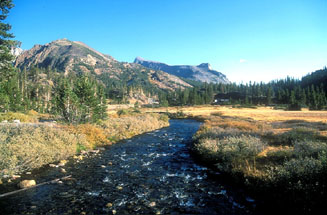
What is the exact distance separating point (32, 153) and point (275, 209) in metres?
17.1

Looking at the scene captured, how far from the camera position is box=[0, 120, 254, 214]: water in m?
8.92

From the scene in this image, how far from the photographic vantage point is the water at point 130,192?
892 cm

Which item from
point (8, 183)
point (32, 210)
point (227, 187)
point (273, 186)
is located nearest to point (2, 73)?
point (8, 183)

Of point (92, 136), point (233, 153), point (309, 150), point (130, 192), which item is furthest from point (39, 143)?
point (309, 150)

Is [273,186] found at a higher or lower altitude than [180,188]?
higher

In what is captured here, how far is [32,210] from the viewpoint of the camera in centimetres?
881

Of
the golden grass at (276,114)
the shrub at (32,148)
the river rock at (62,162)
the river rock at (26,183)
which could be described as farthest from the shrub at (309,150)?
the golden grass at (276,114)

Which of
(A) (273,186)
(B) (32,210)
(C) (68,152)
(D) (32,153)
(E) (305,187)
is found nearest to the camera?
(E) (305,187)

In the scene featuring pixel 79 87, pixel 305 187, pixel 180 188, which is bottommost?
pixel 180 188

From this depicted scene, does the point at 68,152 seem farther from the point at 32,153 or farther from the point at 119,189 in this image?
A: the point at 119,189

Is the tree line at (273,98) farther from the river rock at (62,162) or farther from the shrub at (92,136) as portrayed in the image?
the river rock at (62,162)

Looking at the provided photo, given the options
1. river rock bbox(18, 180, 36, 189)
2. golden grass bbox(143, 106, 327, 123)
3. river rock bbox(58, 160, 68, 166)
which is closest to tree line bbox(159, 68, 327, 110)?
golden grass bbox(143, 106, 327, 123)

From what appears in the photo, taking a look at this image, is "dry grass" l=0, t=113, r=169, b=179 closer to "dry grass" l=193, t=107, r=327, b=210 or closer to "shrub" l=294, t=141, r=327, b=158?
"dry grass" l=193, t=107, r=327, b=210

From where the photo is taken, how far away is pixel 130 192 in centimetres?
1071
